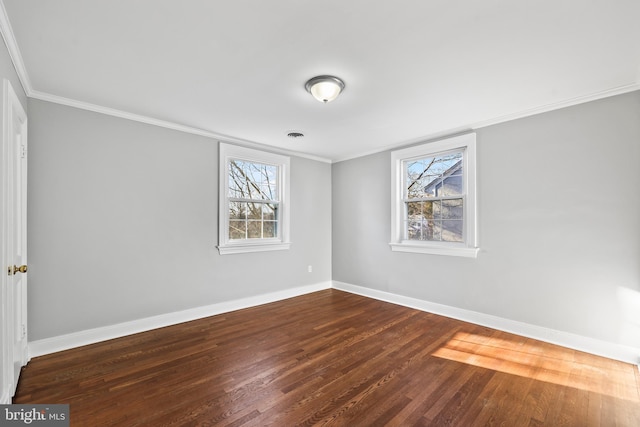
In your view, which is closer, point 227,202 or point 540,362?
point 540,362

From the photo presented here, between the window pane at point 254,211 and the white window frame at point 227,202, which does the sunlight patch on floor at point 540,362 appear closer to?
the white window frame at point 227,202

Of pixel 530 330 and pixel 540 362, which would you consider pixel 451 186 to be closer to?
pixel 530 330

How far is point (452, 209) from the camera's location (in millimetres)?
3789

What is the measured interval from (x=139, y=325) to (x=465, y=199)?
4.21 metres

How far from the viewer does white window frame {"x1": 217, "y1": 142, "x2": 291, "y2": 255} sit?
390 centimetres

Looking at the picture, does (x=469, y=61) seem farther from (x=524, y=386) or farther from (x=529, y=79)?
(x=524, y=386)

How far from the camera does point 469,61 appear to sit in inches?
83.9

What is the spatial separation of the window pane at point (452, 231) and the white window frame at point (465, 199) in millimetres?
69

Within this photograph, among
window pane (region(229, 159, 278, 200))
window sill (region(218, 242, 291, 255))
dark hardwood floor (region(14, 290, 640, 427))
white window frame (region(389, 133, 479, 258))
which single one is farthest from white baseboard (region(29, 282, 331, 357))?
white window frame (region(389, 133, 479, 258))

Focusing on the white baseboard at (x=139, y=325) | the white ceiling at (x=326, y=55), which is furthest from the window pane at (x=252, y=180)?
the white baseboard at (x=139, y=325)

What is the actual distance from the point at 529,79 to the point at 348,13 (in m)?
1.81

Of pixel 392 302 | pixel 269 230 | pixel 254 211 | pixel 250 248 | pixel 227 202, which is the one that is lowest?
pixel 392 302

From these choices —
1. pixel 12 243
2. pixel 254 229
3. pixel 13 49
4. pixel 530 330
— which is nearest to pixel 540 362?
pixel 530 330

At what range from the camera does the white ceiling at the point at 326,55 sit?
1628 mm
